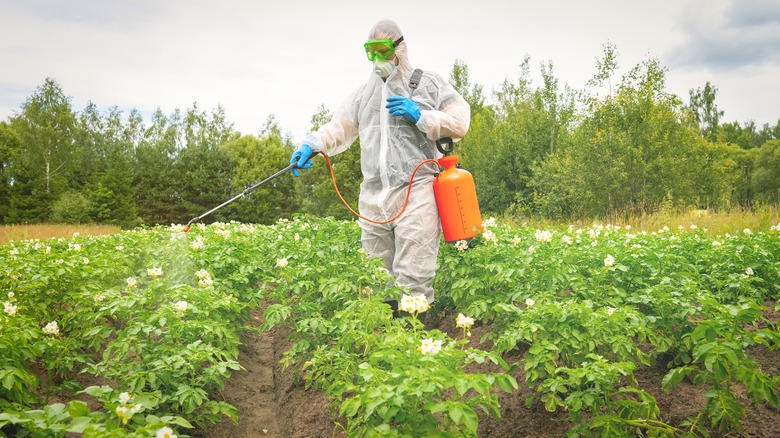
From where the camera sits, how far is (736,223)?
8.88 metres

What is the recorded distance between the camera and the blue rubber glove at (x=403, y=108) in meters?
3.86

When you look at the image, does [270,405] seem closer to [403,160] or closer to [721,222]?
[403,160]

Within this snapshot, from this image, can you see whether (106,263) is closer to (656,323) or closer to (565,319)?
(565,319)

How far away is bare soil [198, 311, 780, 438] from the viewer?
2758 mm

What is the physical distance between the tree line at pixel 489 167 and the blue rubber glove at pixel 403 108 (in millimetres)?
11225

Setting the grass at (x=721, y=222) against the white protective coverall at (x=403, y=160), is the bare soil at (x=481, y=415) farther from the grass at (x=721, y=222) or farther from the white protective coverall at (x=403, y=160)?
the grass at (x=721, y=222)

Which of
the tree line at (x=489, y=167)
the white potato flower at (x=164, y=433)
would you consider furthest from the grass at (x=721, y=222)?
the white potato flower at (x=164, y=433)

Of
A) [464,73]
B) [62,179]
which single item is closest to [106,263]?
[62,179]

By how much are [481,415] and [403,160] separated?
6.31ft

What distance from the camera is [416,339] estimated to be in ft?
7.64

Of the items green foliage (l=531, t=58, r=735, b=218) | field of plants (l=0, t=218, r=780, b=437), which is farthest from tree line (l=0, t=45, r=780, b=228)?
field of plants (l=0, t=218, r=780, b=437)

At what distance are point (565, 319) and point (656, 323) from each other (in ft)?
2.53

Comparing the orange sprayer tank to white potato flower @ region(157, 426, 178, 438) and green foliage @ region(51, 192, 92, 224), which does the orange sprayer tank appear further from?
green foliage @ region(51, 192, 92, 224)

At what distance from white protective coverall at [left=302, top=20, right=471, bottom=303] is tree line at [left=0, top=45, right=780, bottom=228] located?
10.9 m
